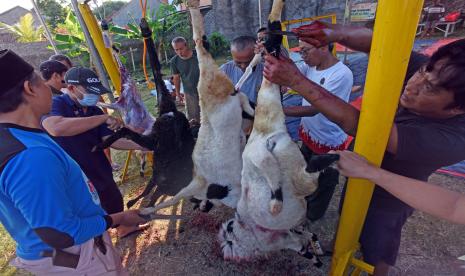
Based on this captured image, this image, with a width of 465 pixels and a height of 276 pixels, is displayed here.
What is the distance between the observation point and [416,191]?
4.16 ft

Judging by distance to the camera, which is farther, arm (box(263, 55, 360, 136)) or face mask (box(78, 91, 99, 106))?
face mask (box(78, 91, 99, 106))

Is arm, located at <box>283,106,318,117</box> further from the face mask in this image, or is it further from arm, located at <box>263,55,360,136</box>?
the face mask

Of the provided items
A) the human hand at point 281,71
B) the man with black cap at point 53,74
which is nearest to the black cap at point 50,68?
the man with black cap at point 53,74

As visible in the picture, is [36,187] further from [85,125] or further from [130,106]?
[130,106]

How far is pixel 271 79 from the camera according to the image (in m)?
1.40

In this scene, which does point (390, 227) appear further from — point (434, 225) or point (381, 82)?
point (434, 225)

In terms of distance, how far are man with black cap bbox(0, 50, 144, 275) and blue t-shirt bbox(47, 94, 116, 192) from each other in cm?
105

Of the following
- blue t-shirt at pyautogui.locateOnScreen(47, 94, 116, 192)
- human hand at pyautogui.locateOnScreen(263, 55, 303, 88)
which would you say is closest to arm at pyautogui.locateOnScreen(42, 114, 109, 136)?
blue t-shirt at pyautogui.locateOnScreen(47, 94, 116, 192)

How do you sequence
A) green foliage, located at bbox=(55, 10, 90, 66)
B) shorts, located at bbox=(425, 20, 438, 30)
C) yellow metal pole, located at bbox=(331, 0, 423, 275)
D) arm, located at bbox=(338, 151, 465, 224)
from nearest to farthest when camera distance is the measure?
yellow metal pole, located at bbox=(331, 0, 423, 275) → arm, located at bbox=(338, 151, 465, 224) → green foliage, located at bbox=(55, 10, 90, 66) → shorts, located at bbox=(425, 20, 438, 30)

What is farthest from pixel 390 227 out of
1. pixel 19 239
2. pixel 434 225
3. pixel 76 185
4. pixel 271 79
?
pixel 19 239

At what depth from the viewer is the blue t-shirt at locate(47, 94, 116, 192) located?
2.54m

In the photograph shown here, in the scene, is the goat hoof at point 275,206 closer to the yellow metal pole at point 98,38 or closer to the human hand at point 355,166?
the human hand at point 355,166

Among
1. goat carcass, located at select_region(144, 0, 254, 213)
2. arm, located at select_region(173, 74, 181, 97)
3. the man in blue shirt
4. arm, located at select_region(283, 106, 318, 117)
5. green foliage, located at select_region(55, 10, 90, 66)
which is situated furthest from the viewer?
green foliage, located at select_region(55, 10, 90, 66)

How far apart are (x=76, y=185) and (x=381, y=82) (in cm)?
188
